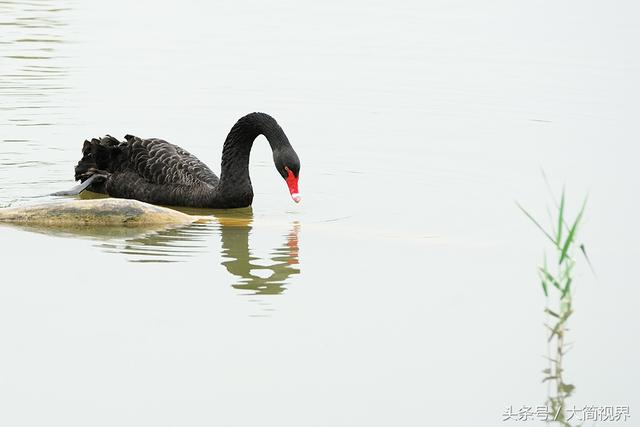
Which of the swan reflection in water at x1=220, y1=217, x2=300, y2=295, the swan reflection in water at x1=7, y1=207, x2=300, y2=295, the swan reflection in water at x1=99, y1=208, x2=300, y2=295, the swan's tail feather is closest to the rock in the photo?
the swan reflection in water at x1=7, y1=207, x2=300, y2=295

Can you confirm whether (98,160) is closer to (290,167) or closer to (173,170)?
(173,170)

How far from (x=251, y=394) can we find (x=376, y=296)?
1.58 meters

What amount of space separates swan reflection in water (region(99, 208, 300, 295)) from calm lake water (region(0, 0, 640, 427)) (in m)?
0.03

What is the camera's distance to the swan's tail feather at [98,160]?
9188 mm

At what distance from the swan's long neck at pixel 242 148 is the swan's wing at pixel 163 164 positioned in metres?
0.20

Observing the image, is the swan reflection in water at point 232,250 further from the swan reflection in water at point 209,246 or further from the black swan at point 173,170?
the black swan at point 173,170

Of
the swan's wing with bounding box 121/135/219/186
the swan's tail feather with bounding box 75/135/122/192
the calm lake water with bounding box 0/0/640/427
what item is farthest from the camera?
the swan's tail feather with bounding box 75/135/122/192

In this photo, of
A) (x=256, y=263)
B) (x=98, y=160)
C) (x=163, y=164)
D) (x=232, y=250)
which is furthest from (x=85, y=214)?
(x=98, y=160)

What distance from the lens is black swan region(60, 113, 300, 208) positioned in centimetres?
870

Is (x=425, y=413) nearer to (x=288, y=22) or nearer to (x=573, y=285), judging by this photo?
(x=573, y=285)

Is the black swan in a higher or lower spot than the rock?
higher

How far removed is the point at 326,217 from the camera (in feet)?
27.5

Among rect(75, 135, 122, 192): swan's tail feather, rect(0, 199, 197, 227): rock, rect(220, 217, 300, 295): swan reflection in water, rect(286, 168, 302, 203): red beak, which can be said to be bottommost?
rect(220, 217, 300, 295): swan reflection in water

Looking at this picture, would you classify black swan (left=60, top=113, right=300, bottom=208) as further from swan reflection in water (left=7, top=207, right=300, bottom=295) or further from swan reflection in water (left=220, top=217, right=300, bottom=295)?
swan reflection in water (left=220, top=217, right=300, bottom=295)
